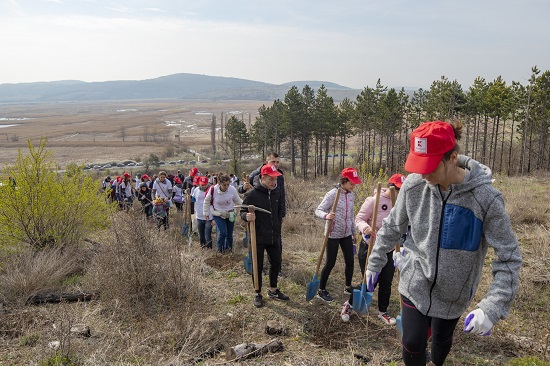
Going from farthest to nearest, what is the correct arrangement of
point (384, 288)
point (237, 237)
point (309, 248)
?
point (237, 237) < point (309, 248) < point (384, 288)

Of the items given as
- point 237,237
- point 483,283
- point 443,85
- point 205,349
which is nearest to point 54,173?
point 237,237

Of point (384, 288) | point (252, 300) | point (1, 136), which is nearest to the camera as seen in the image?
point (384, 288)

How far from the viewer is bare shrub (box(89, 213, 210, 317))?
4.73 m

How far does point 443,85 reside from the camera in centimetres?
3338

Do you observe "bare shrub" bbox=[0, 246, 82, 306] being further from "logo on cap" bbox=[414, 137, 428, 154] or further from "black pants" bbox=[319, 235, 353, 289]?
"logo on cap" bbox=[414, 137, 428, 154]

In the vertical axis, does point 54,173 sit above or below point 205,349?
above

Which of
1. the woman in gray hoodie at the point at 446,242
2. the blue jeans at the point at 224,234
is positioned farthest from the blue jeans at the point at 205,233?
the woman in gray hoodie at the point at 446,242

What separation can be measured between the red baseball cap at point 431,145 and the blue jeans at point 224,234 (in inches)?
207

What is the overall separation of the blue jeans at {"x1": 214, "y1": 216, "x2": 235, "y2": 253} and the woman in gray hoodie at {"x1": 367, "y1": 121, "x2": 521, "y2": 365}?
15.7 feet

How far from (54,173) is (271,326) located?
5.14 m

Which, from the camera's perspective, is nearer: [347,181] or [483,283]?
[347,181]

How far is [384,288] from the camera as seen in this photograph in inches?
176

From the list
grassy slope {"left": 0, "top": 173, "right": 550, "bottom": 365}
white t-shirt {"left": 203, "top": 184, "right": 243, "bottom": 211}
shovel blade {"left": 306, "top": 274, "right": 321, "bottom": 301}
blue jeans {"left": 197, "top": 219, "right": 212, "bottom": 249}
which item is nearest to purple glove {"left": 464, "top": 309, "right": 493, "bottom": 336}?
grassy slope {"left": 0, "top": 173, "right": 550, "bottom": 365}

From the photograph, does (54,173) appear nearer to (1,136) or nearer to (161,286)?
(161,286)
